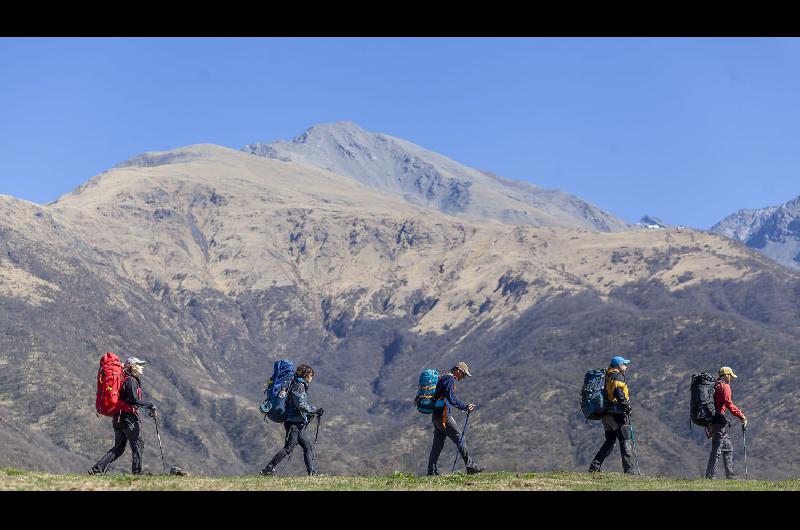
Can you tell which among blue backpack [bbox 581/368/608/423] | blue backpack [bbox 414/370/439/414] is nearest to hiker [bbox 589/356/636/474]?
blue backpack [bbox 581/368/608/423]

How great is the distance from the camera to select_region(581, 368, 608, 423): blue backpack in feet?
76.7

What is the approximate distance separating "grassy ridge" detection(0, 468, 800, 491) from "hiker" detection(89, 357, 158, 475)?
1.84 meters

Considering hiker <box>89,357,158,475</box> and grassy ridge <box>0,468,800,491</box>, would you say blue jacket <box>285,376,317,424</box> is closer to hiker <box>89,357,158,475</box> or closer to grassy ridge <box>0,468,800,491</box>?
grassy ridge <box>0,468,800,491</box>

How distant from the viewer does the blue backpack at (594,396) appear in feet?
76.7

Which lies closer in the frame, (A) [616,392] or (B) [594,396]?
(A) [616,392]

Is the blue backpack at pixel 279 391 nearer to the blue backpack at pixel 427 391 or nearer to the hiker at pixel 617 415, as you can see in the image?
the blue backpack at pixel 427 391

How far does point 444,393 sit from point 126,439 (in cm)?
620

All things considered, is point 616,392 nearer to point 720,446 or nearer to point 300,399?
point 720,446

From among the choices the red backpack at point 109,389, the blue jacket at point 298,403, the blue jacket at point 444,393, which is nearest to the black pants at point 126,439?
the red backpack at point 109,389

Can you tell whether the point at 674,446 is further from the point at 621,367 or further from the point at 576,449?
the point at 621,367

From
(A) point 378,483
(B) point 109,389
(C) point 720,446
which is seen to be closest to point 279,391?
(B) point 109,389

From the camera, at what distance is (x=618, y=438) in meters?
23.8

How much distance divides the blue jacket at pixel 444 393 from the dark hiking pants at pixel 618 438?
300cm

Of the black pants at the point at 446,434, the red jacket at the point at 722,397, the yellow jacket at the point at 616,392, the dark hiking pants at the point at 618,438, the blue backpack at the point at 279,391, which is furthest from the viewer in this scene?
the red jacket at the point at 722,397
